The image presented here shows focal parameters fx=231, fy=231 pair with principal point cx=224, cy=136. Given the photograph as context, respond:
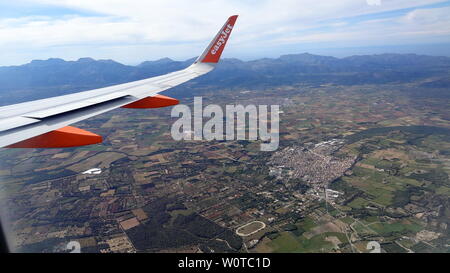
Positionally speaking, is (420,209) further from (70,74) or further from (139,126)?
(70,74)

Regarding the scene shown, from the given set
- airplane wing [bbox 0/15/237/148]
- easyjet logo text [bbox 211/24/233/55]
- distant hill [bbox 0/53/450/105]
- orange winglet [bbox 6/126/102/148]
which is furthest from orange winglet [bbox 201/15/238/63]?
distant hill [bbox 0/53/450/105]

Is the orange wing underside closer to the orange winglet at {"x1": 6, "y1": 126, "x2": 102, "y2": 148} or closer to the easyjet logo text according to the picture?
the orange winglet at {"x1": 6, "y1": 126, "x2": 102, "y2": 148}

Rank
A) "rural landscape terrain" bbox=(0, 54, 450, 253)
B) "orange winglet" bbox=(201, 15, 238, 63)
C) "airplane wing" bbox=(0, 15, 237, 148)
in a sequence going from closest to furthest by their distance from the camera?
1. "airplane wing" bbox=(0, 15, 237, 148)
2. "orange winglet" bbox=(201, 15, 238, 63)
3. "rural landscape terrain" bbox=(0, 54, 450, 253)

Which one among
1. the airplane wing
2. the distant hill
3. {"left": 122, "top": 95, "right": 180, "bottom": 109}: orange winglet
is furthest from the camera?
the distant hill

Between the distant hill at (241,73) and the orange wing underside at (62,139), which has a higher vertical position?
the distant hill at (241,73)

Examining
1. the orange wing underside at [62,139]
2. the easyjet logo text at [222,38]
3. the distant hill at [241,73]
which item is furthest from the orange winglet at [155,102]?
the distant hill at [241,73]

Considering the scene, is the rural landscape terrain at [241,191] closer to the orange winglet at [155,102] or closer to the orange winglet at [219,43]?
the orange winglet at [155,102]

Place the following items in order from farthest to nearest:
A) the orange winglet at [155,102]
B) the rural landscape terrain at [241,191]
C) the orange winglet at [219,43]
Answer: the rural landscape terrain at [241,191] → the orange winglet at [219,43] → the orange winglet at [155,102]

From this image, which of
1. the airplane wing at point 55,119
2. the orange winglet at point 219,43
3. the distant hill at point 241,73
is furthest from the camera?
the distant hill at point 241,73
